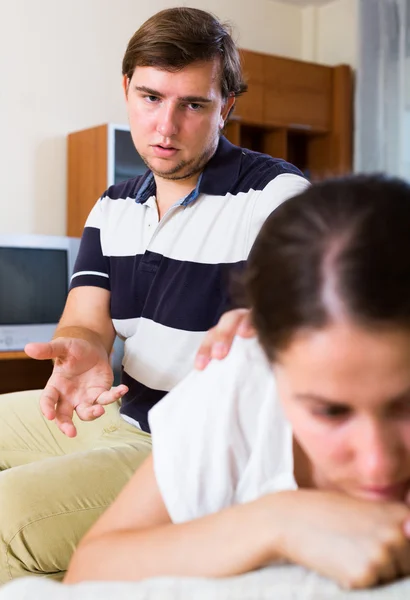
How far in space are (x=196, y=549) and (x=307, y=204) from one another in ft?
1.05

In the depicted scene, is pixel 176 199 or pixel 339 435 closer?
pixel 339 435

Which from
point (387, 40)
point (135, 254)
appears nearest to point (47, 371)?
point (135, 254)

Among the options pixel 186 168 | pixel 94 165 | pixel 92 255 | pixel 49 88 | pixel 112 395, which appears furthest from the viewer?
pixel 49 88

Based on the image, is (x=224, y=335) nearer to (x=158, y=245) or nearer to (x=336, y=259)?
(x=336, y=259)

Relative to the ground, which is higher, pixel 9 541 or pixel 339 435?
pixel 339 435

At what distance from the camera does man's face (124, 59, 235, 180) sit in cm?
171

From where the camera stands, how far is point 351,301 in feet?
2.03

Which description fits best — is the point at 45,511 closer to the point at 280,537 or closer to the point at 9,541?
the point at 9,541

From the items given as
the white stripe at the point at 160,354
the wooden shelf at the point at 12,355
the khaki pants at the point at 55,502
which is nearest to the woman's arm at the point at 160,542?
the khaki pants at the point at 55,502

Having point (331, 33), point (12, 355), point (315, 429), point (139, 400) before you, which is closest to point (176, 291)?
point (139, 400)

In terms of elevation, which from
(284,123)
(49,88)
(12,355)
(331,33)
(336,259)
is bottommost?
(12,355)

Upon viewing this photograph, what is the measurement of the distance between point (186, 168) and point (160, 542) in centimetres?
112

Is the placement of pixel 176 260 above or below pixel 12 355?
above

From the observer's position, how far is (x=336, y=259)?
621mm
